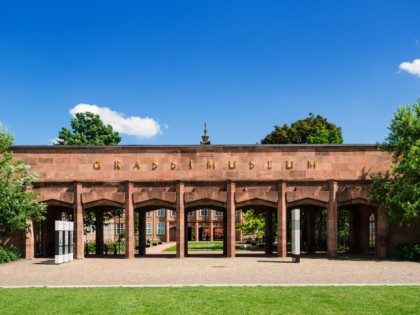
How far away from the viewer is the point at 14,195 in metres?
30.3

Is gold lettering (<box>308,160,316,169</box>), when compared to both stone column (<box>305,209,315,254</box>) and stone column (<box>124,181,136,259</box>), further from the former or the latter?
stone column (<box>124,181,136,259</box>)

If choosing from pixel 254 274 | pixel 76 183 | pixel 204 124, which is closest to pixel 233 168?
pixel 76 183

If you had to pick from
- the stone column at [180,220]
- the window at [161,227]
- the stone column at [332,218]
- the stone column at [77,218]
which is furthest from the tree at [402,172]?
the window at [161,227]

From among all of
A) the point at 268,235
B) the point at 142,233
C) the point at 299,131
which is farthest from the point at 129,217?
the point at 299,131

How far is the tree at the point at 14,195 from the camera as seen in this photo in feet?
98.9

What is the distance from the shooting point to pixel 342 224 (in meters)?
48.3

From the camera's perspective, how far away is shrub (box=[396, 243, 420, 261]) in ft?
98.7

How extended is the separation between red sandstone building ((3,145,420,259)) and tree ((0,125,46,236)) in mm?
1315

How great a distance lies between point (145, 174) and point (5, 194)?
8127mm

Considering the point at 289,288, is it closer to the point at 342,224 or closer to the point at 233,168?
the point at 233,168


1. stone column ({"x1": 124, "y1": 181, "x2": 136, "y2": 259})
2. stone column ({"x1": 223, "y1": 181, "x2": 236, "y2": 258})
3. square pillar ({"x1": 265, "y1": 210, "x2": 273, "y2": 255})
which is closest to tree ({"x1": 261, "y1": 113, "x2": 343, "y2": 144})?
square pillar ({"x1": 265, "y1": 210, "x2": 273, "y2": 255})

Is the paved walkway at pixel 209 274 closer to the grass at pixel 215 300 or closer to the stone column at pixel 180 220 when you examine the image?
the grass at pixel 215 300

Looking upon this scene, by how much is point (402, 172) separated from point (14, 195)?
21699mm

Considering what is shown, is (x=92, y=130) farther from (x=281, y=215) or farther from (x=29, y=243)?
(x=281, y=215)
